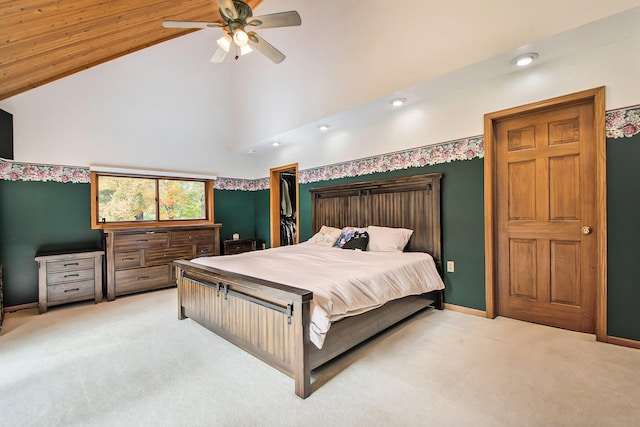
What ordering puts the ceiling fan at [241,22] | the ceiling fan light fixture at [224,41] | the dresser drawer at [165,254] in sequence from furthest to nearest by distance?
the dresser drawer at [165,254], the ceiling fan light fixture at [224,41], the ceiling fan at [241,22]

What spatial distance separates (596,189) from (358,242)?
7.66 feet

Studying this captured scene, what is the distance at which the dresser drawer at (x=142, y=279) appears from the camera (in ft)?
13.3

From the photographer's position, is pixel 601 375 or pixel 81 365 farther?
pixel 81 365

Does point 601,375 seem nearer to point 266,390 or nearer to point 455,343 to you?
point 455,343

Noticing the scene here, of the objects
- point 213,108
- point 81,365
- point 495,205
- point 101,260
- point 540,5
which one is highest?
point 213,108

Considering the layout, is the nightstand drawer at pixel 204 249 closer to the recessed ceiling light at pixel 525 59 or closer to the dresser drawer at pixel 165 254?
the dresser drawer at pixel 165 254

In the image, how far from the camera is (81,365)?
2.20 m

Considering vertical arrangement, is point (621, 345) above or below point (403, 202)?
below

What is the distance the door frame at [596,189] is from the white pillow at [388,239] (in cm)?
89

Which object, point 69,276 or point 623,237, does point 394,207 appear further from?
point 69,276

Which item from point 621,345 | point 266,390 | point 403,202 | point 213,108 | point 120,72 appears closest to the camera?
point 266,390

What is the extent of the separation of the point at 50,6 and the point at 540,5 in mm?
3890

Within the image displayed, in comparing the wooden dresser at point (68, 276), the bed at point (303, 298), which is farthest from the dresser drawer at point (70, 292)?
the bed at point (303, 298)

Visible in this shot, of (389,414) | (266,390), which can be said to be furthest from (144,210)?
(389,414)
